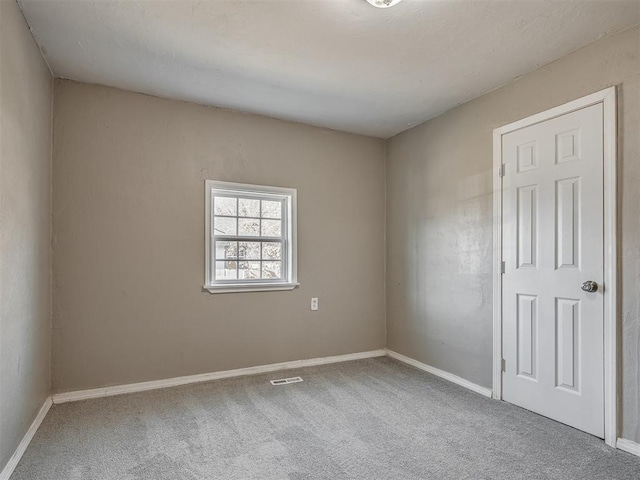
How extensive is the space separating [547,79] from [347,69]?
138 centimetres

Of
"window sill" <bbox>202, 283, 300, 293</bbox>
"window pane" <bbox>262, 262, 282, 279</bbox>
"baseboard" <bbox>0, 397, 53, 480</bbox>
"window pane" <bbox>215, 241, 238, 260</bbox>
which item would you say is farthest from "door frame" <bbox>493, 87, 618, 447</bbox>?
"baseboard" <bbox>0, 397, 53, 480</bbox>

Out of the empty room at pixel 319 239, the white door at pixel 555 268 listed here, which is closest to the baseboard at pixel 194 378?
the empty room at pixel 319 239

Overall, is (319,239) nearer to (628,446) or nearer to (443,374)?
(443,374)

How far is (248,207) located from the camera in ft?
11.9

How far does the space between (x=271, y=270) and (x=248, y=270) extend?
23 cm

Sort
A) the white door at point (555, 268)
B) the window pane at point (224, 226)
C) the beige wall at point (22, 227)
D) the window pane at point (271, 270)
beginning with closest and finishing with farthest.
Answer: the beige wall at point (22, 227), the white door at point (555, 268), the window pane at point (224, 226), the window pane at point (271, 270)

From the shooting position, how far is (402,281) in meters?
4.01

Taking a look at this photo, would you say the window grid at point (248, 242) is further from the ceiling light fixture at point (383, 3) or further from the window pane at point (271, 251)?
the ceiling light fixture at point (383, 3)

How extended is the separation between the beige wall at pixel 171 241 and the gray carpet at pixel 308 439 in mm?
397

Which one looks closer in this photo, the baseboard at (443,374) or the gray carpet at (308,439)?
the gray carpet at (308,439)

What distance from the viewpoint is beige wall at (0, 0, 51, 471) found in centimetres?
184

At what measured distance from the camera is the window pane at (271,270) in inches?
145

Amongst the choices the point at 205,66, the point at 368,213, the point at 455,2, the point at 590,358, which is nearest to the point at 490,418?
the point at 590,358

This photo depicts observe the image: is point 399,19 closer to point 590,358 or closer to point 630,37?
point 630,37
